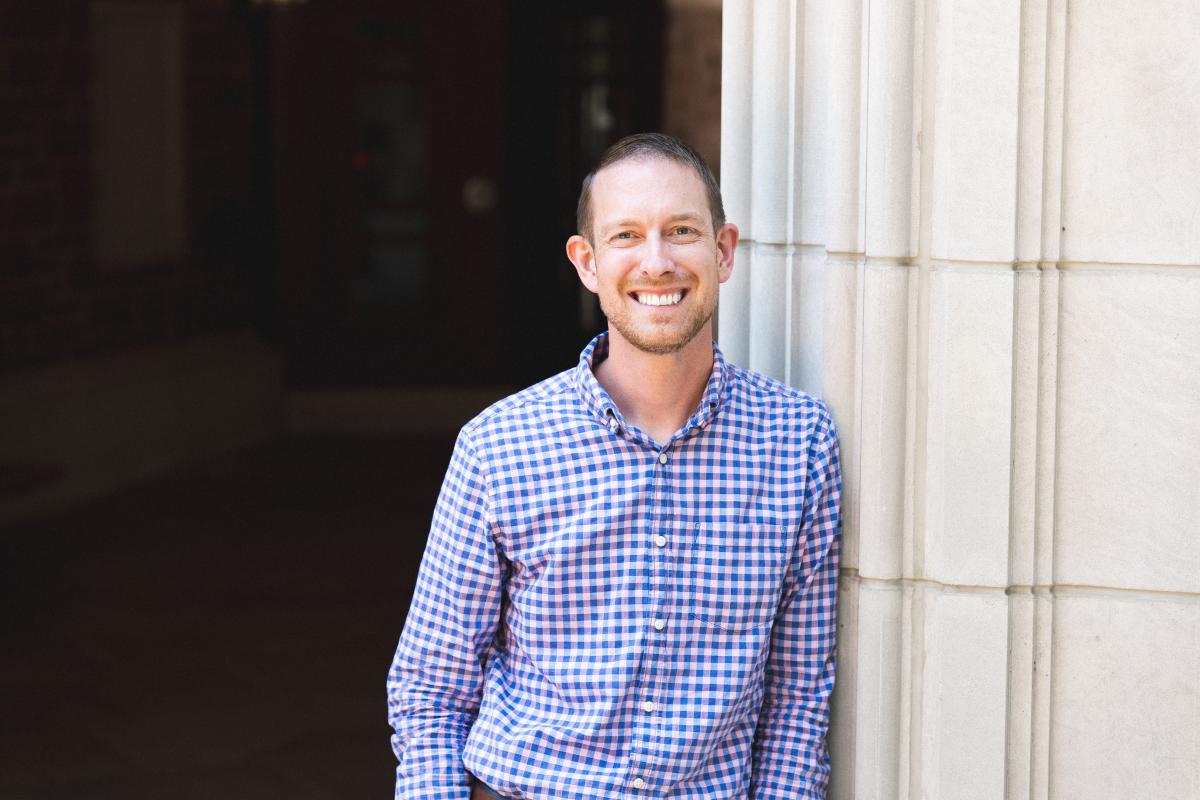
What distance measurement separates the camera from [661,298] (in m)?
1.91

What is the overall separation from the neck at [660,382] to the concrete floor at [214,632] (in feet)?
7.54

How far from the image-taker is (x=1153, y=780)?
1.96 meters

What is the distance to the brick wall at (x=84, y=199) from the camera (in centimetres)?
700

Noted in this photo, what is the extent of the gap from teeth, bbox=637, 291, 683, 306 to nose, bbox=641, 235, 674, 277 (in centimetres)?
3

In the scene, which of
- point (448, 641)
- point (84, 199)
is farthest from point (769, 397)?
point (84, 199)

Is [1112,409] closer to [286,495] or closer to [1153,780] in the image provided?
[1153,780]

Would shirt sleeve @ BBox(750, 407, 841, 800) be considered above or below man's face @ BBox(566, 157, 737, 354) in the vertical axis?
below

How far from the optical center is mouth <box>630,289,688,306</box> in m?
1.91

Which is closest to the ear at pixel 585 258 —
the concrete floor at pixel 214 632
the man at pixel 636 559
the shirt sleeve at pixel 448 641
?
the man at pixel 636 559

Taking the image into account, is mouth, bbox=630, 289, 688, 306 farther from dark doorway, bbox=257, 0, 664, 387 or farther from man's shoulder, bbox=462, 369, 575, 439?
dark doorway, bbox=257, 0, 664, 387

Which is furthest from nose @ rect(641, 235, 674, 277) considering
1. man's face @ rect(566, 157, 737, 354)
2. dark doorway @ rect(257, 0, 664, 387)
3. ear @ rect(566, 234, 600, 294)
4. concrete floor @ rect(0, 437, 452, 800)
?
dark doorway @ rect(257, 0, 664, 387)

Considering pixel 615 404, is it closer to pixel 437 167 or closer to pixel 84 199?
pixel 84 199

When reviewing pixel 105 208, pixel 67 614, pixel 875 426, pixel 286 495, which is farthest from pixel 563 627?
pixel 105 208

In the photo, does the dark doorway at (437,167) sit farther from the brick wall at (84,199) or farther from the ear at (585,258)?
the ear at (585,258)
